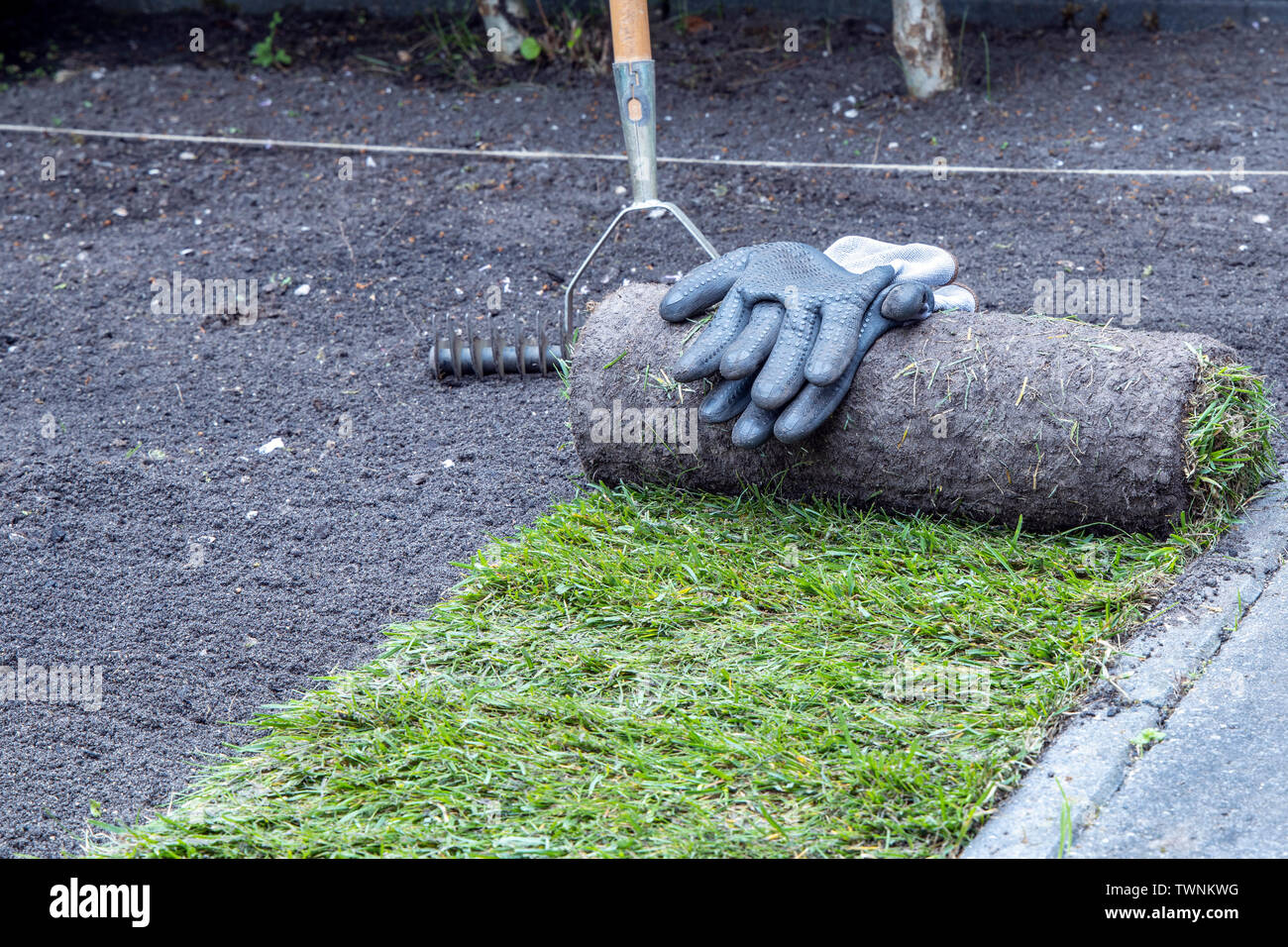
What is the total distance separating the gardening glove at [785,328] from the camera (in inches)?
124

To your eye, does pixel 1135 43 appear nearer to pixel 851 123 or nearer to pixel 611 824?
pixel 851 123

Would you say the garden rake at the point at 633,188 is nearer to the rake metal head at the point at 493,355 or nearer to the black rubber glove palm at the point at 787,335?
the rake metal head at the point at 493,355

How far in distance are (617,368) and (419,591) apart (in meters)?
0.89

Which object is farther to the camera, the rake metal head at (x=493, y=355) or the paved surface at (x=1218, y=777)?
the rake metal head at (x=493, y=355)

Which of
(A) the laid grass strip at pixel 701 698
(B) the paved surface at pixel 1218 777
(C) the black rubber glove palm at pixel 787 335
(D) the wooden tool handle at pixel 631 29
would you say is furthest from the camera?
(D) the wooden tool handle at pixel 631 29

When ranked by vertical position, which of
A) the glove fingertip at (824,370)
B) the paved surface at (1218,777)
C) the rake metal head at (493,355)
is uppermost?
the glove fingertip at (824,370)

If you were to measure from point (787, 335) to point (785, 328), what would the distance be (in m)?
0.03

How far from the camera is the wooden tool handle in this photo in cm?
412

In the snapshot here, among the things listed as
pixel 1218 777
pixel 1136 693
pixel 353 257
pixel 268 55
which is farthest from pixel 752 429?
pixel 268 55

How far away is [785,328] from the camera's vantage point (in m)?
3.25

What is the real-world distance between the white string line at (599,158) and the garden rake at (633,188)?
178 cm

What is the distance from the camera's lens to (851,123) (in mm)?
6484

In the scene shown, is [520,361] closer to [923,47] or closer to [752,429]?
[752,429]

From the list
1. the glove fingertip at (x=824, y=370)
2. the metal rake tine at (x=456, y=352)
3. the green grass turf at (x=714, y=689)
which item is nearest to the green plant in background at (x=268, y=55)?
the metal rake tine at (x=456, y=352)
